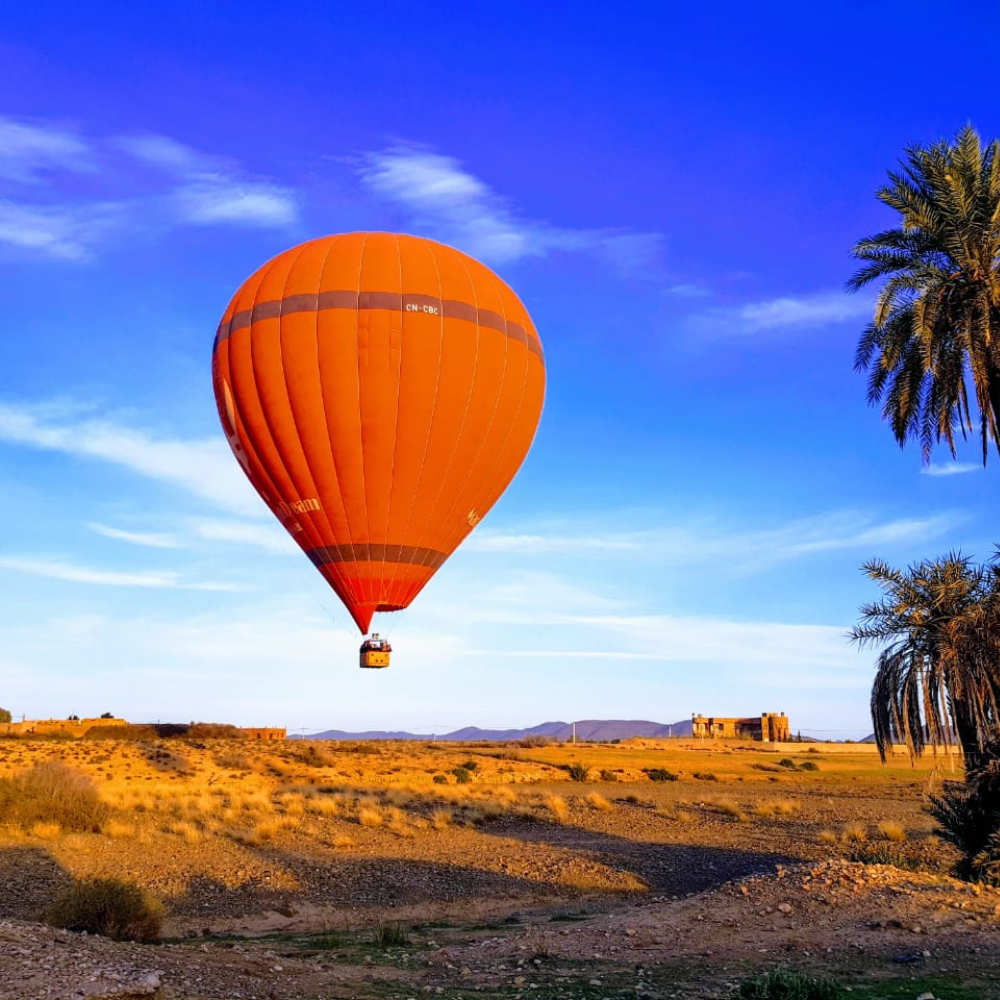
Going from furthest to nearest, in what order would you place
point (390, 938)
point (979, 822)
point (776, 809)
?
point (776, 809)
point (979, 822)
point (390, 938)

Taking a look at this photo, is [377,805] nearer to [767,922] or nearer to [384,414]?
[384,414]

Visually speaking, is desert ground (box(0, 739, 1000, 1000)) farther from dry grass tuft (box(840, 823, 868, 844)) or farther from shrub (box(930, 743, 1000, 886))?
shrub (box(930, 743, 1000, 886))

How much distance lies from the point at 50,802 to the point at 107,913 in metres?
13.1

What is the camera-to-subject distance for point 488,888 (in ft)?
70.6

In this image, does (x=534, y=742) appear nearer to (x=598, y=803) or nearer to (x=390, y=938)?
(x=598, y=803)

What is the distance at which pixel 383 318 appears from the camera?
30891 mm

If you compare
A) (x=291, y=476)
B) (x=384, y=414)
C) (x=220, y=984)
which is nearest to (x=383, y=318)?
(x=384, y=414)

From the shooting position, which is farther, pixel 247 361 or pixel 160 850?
pixel 247 361

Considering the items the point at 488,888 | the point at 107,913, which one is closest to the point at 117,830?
the point at 488,888

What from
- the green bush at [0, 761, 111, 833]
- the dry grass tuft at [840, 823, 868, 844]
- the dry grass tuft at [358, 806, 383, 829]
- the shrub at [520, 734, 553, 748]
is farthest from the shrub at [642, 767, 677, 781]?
the green bush at [0, 761, 111, 833]

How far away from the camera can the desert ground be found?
11617 mm

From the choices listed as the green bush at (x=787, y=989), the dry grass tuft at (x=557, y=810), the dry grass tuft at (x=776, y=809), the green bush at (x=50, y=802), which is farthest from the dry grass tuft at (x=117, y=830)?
the dry grass tuft at (x=776, y=809)

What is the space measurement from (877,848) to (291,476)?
20.5 metres

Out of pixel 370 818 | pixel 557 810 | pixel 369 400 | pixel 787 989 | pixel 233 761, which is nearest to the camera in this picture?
pixel 787 989
